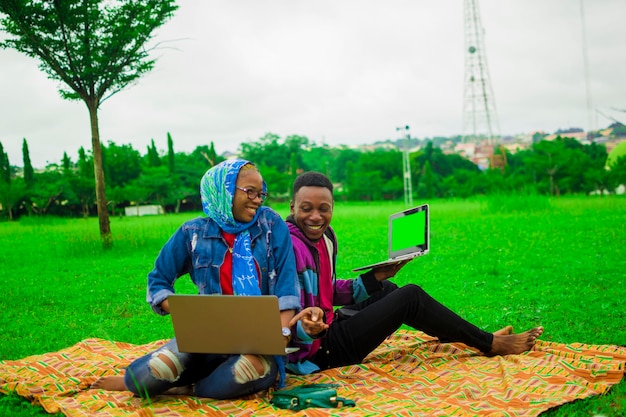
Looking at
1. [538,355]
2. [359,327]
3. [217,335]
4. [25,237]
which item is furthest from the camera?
[25,237]

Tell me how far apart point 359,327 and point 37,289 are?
245 inches

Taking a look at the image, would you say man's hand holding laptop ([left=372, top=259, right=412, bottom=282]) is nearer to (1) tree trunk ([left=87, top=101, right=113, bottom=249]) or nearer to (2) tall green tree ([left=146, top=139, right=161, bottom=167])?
(1) tree trunk ([left=87, top=101, right=113, bottom=249])

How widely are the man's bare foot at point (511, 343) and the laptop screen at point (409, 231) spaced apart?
36.5 inches

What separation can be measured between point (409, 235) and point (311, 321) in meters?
1.10

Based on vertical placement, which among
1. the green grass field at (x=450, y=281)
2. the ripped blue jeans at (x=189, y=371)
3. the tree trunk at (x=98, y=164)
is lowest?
the green grass field at (x=450, y=281)

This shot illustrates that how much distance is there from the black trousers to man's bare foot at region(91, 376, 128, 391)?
1.22 meters

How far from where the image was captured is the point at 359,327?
3.89 m

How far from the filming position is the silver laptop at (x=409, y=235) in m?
3.88

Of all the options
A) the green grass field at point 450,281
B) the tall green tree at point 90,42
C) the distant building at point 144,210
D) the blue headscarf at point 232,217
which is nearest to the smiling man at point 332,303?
the blue headscarf at point 232,217

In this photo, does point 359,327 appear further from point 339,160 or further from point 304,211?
point 339,160

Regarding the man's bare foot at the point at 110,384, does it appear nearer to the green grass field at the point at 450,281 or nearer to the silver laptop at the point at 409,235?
the green grass field at the point at 450,281

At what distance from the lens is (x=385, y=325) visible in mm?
3871

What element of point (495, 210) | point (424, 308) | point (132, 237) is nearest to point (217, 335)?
point (424, 308)

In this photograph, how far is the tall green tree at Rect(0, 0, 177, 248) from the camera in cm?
1156
